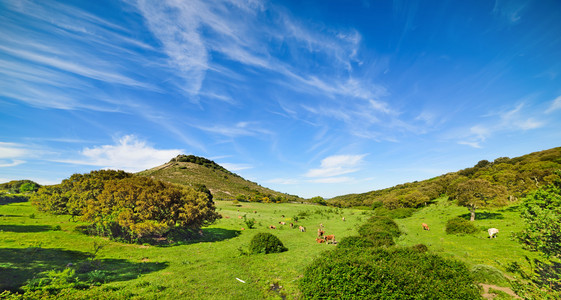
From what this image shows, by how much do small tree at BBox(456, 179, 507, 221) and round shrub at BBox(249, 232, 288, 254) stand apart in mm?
31986

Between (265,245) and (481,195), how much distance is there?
116 feet

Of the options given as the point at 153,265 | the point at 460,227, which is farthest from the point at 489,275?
A: the point at 153,265

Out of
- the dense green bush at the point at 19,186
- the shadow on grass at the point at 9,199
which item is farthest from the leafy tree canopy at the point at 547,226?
the dense green bush at the point at 19,186

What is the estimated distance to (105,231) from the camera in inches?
821

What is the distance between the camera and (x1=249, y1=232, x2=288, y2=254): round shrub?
62.2ft

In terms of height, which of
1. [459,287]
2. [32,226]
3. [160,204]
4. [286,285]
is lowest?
[286,285]

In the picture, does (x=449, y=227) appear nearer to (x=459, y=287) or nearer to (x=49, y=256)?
(x=459, y=287)

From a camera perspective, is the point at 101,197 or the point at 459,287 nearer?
the point at 459,287

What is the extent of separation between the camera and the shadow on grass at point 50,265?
410 inches

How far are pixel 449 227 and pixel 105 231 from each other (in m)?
42.2

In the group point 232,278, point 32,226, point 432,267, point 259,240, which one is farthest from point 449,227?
point 32,226

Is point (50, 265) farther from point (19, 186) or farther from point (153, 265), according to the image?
point (19, 186)

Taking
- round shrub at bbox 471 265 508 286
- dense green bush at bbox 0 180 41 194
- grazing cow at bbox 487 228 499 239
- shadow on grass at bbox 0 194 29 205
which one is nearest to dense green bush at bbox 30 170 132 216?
shadow on grass at bbox 0 194 29 205

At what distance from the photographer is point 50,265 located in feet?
40.6
